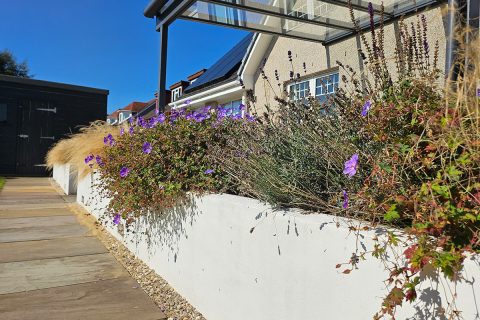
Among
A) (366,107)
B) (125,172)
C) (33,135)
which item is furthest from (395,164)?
(33,135)

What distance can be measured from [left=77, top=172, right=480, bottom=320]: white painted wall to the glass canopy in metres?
3.52

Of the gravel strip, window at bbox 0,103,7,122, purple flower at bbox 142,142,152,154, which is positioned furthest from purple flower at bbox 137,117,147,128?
window at bbox 0,103,7,122

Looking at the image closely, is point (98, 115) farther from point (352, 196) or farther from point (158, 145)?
point (352, 196)

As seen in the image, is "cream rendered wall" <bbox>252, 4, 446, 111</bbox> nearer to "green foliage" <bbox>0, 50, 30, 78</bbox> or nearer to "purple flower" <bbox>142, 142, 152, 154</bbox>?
"purple flower" <bbox>142, 142, 152, 154</bbox>

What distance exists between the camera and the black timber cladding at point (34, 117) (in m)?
15.7

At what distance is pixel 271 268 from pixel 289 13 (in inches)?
196

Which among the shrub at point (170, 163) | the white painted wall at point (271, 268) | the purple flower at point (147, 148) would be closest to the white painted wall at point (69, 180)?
the shrub at point (170, 163)

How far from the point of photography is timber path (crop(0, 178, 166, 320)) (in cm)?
307

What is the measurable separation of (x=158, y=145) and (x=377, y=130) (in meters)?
2.52

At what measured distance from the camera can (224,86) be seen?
1046cm

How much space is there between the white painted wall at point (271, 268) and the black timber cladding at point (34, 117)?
47.9 ft

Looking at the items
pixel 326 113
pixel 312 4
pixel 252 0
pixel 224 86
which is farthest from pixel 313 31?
pixel 326 113

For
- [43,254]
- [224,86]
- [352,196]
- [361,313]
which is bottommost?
[43,254]

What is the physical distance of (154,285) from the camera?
3674 millimetres
